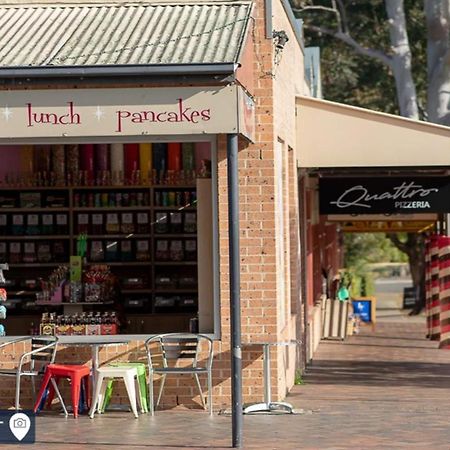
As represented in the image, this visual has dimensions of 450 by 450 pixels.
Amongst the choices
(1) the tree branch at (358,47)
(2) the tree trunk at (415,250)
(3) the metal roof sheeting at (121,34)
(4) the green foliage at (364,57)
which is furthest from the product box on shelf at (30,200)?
(2) the tree trunk at (415,250)

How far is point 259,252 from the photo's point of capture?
14.9 metres

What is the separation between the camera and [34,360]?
14648 millimetres

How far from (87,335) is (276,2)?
4.30 m

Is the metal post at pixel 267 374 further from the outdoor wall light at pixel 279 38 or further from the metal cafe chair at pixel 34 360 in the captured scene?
the outdoor wall light at pixel 279 38

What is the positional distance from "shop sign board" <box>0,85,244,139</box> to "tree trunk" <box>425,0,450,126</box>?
15.3 meters

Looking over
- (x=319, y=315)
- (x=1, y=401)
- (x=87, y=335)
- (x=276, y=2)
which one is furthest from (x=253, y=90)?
(x=319, y=315)

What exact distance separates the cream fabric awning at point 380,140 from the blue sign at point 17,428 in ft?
19.4

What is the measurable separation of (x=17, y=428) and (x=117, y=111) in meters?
3.10

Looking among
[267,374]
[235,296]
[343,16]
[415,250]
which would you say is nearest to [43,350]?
[267,374]

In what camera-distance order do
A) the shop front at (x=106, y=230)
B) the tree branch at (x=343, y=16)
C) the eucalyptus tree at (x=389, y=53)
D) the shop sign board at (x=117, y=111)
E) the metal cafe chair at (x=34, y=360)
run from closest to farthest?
the shop sign board at (x=117, y=111), the metal cafe chair at (x=34, y=360), the shop front at (x=106, y=230), the eucalyptus tree at (x=389, y=53), the tree branch at (x=343, y=16)

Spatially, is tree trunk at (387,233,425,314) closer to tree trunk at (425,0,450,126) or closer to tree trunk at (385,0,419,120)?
tree trunk at (385,0,419,120)

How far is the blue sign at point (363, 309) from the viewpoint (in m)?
34.0

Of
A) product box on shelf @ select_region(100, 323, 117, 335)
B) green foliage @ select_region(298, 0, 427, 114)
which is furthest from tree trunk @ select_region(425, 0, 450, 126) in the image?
product box on shelf @ select_region(100, 323, 117, 335)

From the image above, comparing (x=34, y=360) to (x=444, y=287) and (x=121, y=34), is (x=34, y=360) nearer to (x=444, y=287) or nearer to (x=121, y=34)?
(x=121, y=34)
